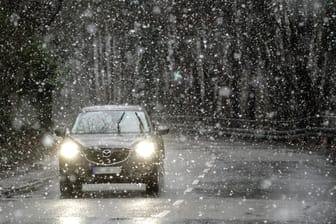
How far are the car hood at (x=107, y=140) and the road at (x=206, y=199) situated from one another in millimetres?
939

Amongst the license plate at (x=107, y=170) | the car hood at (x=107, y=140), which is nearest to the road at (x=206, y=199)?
the license plate at (x=107, y=170)

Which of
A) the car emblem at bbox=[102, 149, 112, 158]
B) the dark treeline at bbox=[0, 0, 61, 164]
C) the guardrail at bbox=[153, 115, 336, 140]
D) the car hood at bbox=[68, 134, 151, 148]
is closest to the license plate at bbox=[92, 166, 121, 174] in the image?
the car emblem at bbox=[102, 149, 112, 158]

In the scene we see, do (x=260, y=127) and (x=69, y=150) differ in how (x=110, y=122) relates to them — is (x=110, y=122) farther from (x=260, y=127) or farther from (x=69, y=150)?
(x=260, y=127)

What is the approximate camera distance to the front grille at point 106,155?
17.2 m

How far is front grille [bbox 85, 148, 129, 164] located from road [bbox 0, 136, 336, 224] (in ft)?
2.18

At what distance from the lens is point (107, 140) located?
17.5 meters

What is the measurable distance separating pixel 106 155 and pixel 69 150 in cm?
71

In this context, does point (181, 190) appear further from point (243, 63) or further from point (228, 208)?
point (243, 63)

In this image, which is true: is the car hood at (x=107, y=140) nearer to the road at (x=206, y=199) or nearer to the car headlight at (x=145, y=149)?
the car headlight at (x=145, y=149)

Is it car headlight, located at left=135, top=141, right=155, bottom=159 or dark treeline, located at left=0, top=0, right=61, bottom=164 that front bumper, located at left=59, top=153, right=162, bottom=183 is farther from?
dark treeline, located at left=0, top=0, right=61, bottom=164

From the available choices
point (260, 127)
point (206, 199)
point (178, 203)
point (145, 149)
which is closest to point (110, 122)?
point (145, 149)

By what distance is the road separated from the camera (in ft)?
44.8

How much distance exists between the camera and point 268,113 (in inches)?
2061

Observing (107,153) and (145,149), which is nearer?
(107,153)
